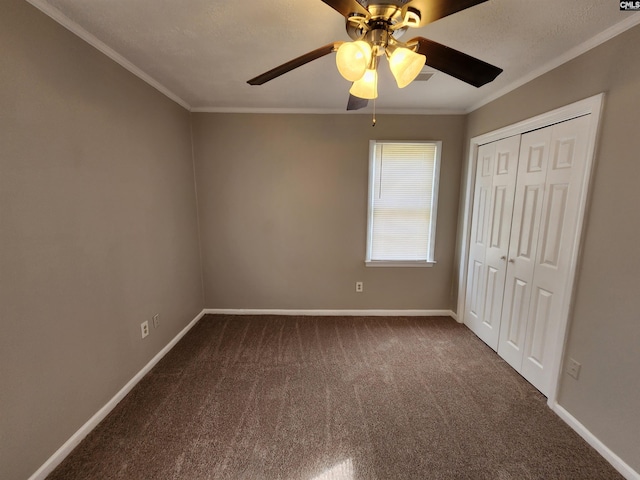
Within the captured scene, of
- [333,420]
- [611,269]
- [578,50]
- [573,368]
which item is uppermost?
[578,50]

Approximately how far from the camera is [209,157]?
2.93 metres

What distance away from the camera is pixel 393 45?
3.60 ft

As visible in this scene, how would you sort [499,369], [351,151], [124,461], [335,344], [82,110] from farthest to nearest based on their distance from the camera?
1. [351,151]
2. [335,344]
3. [499,369]
4. [82,110]
5. [124,461]

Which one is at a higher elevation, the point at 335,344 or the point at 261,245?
the point at 261,245

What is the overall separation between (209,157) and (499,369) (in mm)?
3548

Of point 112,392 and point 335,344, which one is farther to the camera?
point 335,344

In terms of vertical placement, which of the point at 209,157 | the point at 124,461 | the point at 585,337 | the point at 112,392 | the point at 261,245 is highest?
the point at 209,157

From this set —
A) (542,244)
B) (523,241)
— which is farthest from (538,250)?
(523,241)

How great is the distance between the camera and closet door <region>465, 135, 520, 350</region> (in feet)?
7.57

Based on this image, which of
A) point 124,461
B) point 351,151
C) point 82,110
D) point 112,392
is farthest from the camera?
point 351,151

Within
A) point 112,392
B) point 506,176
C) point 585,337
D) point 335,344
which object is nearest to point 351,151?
point 506,176

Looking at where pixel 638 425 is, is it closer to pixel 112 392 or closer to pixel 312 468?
pixel 312 468

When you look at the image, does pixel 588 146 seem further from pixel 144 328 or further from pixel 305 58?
pixel 144 328

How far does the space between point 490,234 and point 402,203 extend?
93cm
